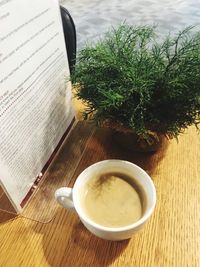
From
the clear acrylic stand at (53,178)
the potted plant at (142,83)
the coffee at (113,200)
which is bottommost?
the clear acrylic stand at (53,178)

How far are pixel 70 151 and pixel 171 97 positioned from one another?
22cm

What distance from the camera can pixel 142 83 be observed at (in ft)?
1.28

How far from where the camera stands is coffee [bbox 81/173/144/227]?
0.36 metres

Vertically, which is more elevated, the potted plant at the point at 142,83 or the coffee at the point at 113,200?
the potted plant at the point at 142,83

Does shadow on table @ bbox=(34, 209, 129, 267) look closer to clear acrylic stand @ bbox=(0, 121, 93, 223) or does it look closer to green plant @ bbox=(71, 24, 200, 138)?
clear acrylic stand @ bbox=(0, 121, 93, 223)

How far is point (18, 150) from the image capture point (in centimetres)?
40

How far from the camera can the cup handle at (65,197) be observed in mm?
383

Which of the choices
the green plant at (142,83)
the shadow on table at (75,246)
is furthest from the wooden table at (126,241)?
the green plant at (142,83)

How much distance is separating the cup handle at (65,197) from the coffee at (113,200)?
18mm

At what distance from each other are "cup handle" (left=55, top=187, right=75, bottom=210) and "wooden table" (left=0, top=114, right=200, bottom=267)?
42 mm

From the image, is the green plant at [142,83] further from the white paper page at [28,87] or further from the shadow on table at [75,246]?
the shadow on table at [75,246]

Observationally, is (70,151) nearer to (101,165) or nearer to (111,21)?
(101,165)

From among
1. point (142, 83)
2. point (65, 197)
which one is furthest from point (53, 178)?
point (142, 83)

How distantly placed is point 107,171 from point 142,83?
0.46 feet
